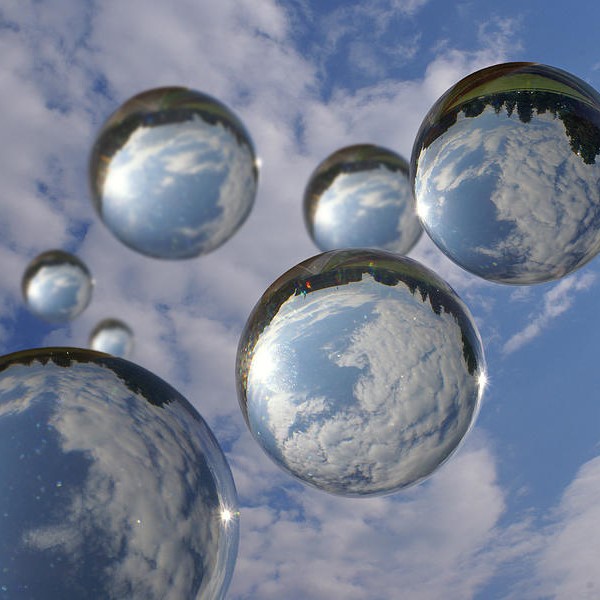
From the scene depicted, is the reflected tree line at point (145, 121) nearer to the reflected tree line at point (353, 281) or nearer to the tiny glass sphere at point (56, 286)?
the reflected tree line at point (353, 281)

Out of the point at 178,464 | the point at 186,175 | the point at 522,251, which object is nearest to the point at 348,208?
the point at 186,175

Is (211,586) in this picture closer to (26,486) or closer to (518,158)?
(26,486)

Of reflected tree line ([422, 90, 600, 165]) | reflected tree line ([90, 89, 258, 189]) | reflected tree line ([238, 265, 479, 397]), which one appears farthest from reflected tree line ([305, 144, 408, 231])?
reflected tree line ([238, 265, 479, 397])

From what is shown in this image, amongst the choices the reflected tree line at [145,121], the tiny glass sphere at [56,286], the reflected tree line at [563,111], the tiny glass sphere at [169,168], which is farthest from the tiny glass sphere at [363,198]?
the tiny glass sphere at [56,286]

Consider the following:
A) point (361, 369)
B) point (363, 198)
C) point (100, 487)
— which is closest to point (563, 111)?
point (361, 369)

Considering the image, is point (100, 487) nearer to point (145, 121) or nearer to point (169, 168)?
point (169, 168)
